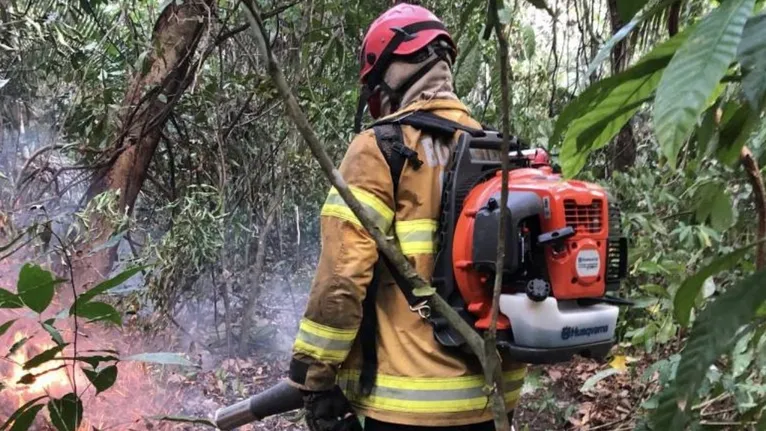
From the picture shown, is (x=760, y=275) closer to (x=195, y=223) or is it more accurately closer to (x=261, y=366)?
(x=195, y=223)

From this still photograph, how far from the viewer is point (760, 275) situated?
551 mm

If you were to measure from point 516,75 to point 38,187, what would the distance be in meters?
2.67

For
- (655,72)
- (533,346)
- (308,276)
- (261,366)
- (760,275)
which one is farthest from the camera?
(308,276)

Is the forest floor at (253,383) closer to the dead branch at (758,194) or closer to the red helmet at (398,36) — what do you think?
the red helmet at (398,36)

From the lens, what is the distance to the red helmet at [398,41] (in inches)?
73.5

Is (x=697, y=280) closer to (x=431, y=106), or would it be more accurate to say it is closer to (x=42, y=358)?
(x=42, y=358)

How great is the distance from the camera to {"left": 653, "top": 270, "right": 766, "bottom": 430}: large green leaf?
515 mm

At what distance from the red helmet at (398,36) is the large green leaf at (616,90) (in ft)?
3.91

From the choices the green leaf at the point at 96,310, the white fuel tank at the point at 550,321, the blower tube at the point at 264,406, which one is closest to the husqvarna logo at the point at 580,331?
the white fuel tank at the point at 550,321

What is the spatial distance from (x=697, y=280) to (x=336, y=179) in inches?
13.5

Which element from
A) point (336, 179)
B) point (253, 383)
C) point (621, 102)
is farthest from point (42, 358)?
point (253, 383)

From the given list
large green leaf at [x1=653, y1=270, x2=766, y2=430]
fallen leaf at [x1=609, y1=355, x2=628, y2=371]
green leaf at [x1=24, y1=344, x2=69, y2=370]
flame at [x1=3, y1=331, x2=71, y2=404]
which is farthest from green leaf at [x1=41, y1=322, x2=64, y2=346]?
fallen leaf at [x1=609, y1=355, x2=628, y2=371]

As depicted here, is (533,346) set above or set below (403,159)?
below

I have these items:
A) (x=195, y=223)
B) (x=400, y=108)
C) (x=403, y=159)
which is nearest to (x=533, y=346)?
(x=403, y=159)
